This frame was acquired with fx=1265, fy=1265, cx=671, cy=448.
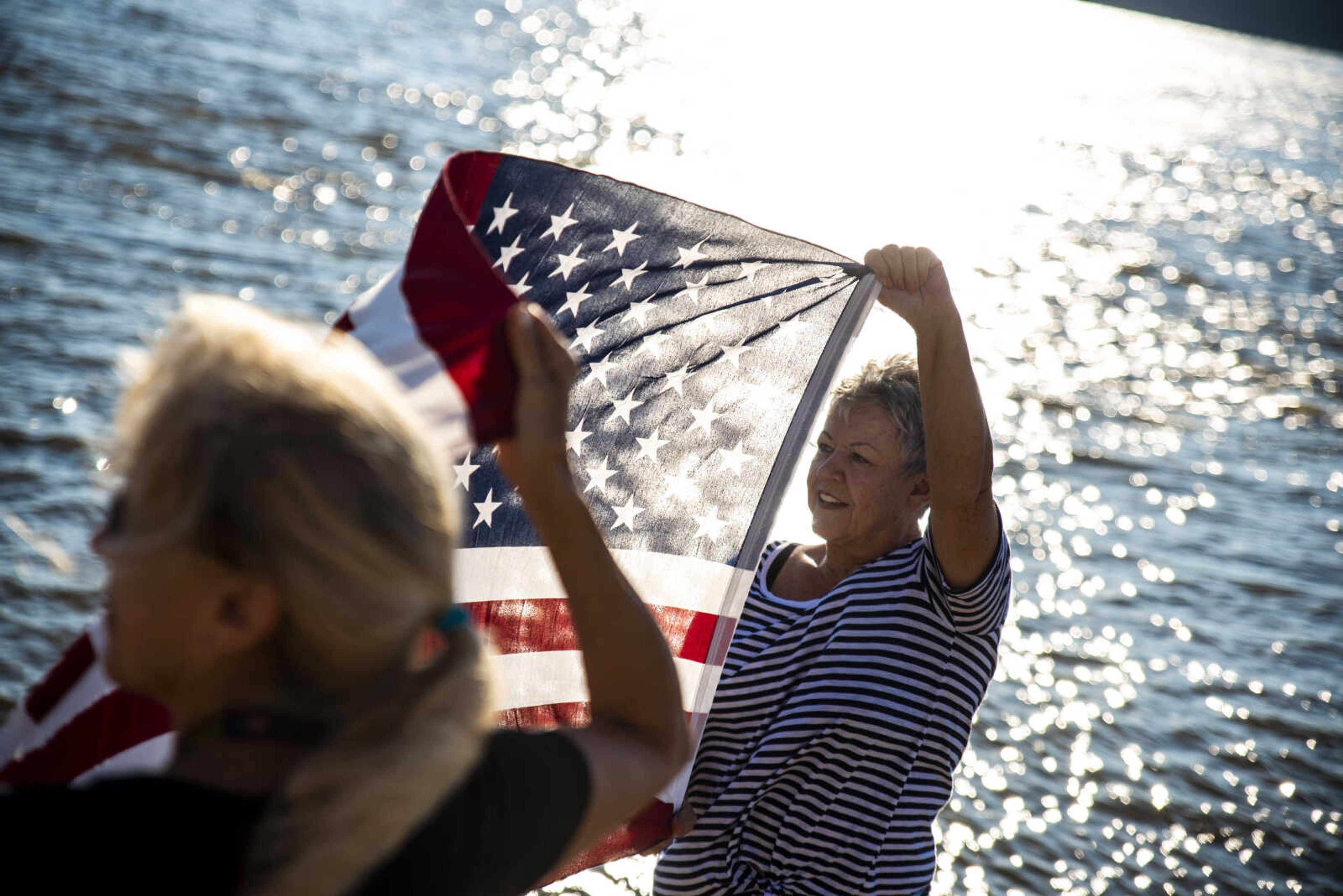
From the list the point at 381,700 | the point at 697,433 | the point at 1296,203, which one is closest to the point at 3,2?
the point at 697,433

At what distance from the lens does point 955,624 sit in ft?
8.94

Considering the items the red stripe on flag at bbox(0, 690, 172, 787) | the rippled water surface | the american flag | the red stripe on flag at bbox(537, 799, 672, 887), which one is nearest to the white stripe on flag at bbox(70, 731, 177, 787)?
the red stripe on flag at bbox(0, 690, 172, 787)

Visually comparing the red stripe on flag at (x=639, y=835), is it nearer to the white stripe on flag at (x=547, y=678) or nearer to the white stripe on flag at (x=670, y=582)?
the white stripe on flag at (x=547, y=678)

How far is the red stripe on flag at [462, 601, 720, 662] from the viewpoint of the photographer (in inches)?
112

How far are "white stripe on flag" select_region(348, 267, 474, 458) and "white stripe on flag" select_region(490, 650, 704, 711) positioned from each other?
0.97m

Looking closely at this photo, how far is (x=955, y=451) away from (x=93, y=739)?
1.69 metres

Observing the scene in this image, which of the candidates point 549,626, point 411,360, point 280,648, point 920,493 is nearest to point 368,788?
point 280,648

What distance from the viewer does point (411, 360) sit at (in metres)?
2.02

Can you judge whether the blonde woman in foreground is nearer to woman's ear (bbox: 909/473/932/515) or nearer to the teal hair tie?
the teal hair tie

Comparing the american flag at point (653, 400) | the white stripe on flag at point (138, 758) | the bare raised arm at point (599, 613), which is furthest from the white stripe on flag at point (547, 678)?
the bare raised arm at point (599, 613)

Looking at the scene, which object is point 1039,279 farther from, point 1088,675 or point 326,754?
point 326,754

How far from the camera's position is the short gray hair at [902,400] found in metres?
2.86

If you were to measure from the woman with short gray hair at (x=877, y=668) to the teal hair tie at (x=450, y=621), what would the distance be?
1359 mm

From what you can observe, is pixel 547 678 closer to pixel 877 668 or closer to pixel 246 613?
pixel 877 668
